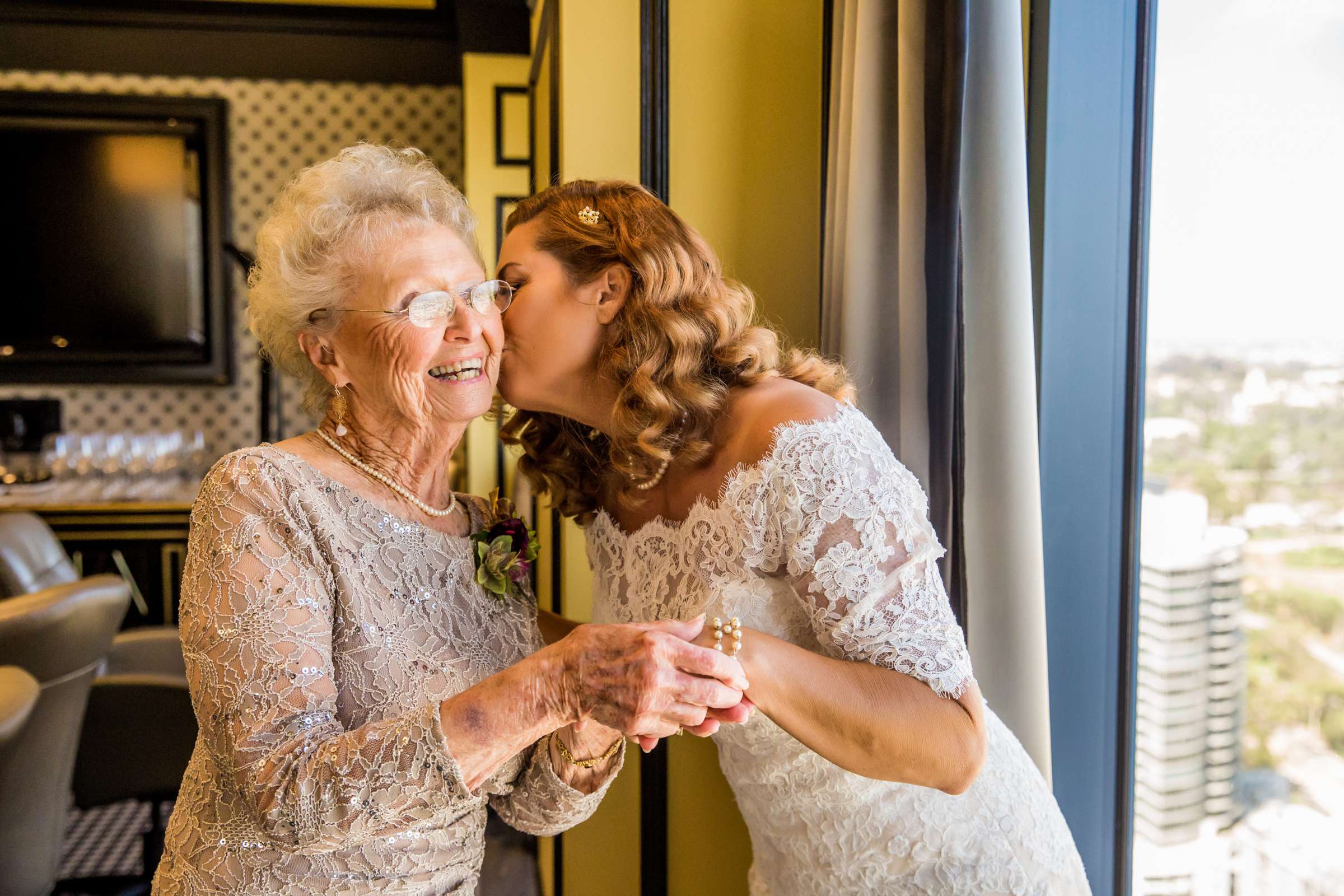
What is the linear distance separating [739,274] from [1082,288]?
0.71 metres

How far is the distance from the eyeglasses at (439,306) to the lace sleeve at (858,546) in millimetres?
489

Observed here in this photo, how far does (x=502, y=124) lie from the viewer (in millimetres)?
4824

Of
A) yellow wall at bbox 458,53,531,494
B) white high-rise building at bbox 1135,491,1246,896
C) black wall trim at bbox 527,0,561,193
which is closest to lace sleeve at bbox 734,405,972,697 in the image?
white high-rise building at bbox 1135,491,1246,896

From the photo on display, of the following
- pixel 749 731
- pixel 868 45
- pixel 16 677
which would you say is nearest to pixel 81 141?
pixel 16 677

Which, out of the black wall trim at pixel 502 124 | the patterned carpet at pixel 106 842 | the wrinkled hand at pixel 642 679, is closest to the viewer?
the wrinkled hand at pixel 642 679

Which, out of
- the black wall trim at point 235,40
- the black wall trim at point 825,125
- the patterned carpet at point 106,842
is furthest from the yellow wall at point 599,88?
the black wall trim at point 235,40

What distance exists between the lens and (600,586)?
1.64 meters

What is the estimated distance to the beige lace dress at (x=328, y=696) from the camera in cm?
104

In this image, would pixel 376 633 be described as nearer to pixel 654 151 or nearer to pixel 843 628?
pixel 843 628

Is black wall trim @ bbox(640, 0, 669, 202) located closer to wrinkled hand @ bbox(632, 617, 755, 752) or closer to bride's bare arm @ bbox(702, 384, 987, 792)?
bride's bare arm @ bbox(702, 384, 987, 792)

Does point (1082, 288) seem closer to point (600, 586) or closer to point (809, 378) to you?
point (809, 378)

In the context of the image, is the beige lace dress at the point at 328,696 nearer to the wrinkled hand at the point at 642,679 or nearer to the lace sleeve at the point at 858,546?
the wrinkled hand at the point at 642,679

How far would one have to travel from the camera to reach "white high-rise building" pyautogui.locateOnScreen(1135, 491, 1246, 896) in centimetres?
149

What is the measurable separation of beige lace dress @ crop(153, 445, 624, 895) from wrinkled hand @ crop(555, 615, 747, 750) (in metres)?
0.17
